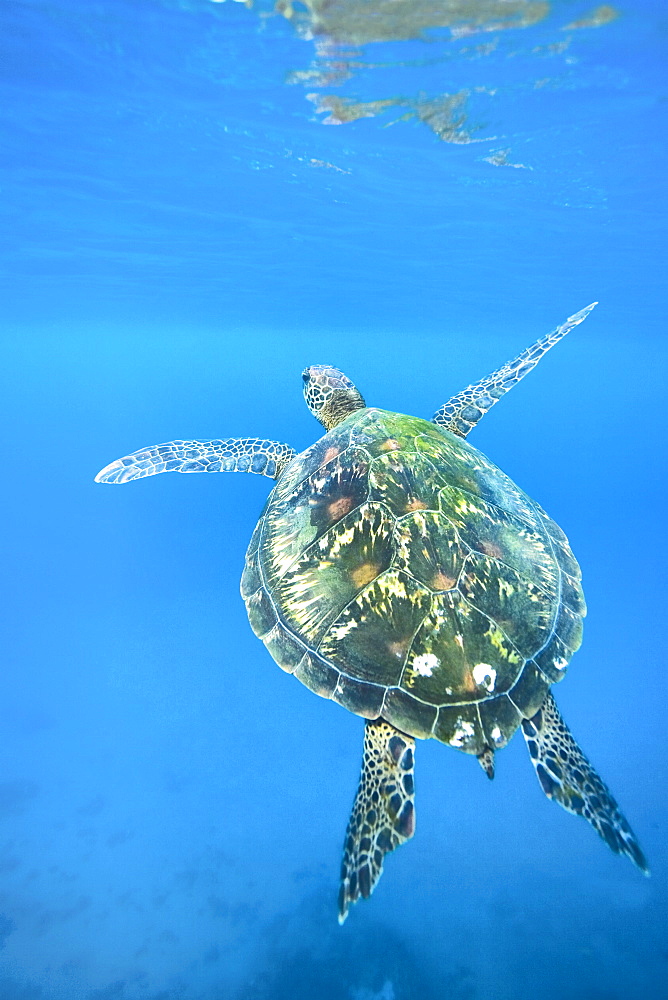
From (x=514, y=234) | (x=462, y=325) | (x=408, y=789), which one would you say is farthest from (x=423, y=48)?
(x=462, y=325)

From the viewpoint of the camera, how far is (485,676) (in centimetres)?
298

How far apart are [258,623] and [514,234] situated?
15.3 metres

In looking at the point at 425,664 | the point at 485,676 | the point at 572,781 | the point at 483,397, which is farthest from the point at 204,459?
the point at 572,781

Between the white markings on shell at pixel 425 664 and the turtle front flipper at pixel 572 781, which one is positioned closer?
the turtle front flipper at pixel 572 781

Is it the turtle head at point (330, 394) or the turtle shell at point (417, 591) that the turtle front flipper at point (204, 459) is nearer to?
the turtle head at point (330, 394)

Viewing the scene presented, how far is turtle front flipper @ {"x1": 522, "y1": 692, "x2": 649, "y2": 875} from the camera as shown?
111 inches

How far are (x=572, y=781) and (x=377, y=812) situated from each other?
122 cm

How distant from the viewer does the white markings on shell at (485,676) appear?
2963 mm

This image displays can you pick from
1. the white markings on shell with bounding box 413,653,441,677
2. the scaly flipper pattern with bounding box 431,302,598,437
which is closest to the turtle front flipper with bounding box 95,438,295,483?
the scaly flipper pattern with bounding box 431,302,598,437

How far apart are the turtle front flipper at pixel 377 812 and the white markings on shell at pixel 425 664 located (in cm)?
49

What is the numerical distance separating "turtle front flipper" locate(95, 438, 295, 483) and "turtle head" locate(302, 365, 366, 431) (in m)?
0.81

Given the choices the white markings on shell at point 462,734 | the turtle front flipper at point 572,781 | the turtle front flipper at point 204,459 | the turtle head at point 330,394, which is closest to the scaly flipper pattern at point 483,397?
the turtle head at point 330,394

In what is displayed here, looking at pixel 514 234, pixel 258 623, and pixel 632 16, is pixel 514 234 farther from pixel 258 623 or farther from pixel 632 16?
pixel 258 623

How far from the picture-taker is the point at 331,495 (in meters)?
4.06
